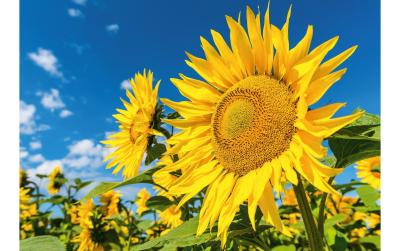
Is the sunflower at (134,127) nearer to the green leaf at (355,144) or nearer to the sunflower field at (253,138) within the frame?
the sunflower field at (253,138)

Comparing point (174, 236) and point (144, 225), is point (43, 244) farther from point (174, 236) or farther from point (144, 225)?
point (144, 225)

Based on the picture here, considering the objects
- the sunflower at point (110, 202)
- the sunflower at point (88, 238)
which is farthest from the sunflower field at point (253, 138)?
the sunflower at point (110, 202)

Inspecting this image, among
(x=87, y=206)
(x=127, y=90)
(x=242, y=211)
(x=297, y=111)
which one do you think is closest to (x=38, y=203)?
(x=87, y=206)

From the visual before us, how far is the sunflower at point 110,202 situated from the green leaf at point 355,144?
333 centimetres

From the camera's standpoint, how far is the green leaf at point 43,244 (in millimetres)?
1028

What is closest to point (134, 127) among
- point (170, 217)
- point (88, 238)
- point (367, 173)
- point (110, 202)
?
point (170, 217)

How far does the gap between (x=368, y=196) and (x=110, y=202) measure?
8.67 feet

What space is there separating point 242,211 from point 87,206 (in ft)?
9.54

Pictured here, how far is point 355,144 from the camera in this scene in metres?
1.11

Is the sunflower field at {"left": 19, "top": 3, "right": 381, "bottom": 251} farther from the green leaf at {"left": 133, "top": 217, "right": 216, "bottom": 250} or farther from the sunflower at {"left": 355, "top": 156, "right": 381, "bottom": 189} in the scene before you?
the sunflower at {"left": 355, "top": 156, "right": 381, "bottom": 189}

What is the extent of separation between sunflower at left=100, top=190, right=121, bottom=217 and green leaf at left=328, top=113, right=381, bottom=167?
3.33 m

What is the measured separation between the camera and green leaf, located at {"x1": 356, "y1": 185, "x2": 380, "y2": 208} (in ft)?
8.94

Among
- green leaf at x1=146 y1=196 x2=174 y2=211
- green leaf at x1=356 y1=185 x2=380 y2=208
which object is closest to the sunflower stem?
green leaf at x1=146 y1=196 x2=174 y2=211
